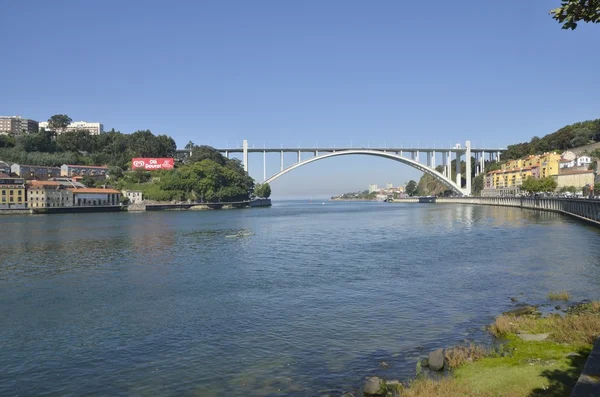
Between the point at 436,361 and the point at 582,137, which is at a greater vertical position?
the point at 582,137

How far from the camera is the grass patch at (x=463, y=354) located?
305 inches

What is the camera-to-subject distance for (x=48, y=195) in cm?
7269

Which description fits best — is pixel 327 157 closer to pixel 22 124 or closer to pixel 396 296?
pixel 396 296

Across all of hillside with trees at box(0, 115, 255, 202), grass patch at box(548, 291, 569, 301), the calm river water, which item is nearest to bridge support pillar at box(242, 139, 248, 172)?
hillside with trees at box(0, 115, 255, 202)

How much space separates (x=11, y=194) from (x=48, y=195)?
4.62 m

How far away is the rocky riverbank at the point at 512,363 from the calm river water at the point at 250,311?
0.45 metres

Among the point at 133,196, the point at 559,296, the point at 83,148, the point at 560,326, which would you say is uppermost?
the point at 83,148

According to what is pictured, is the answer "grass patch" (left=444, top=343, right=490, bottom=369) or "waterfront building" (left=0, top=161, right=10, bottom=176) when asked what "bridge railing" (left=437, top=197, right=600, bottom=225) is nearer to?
"grass patch" (left=444, top=343, right=490, bottom=369)

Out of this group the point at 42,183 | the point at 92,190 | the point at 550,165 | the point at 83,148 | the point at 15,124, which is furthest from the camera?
the point at 15,124

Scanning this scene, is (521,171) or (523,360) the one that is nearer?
(523,360)

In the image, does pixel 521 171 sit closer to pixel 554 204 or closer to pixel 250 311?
pixel 554 204

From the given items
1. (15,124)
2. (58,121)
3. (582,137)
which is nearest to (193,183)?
(58,121)

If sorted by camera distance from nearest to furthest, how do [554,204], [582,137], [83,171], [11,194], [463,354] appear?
[463,354] < [554,204] < [11,194] < [582,137] < [83,171]

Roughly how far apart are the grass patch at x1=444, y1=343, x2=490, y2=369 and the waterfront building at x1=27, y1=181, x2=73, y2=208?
73.7m
